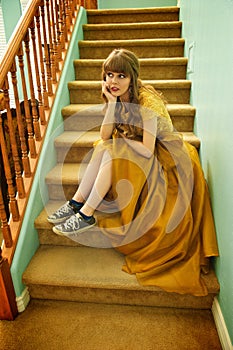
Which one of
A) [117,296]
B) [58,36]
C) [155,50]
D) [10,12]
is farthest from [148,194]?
[10,12]

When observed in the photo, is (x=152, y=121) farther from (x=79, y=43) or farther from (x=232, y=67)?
(x=79, y=43)

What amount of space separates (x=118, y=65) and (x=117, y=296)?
1176 mm

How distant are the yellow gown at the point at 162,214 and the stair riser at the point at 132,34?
5.41 ft

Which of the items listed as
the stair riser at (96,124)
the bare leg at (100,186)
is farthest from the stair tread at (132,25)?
the bare leg at (100,186)

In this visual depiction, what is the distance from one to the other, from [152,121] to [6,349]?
4.20 ft

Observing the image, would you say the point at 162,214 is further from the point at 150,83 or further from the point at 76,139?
the point at 150,83

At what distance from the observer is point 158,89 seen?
237 centimetres

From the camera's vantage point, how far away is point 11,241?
1537 millimetres

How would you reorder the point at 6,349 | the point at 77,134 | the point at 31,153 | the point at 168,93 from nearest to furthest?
the point at 6,349
the point at 31,153
the point at 77,134
the point at 168,93

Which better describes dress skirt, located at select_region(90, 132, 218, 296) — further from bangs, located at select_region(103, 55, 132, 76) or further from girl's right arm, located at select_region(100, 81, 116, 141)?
bangs, located at select_region(103, 55, 132, 76)

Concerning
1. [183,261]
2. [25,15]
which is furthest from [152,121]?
[25,15]

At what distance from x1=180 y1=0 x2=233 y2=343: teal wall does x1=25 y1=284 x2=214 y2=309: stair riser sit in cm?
→ 15

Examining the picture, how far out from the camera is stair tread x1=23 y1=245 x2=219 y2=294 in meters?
1.48

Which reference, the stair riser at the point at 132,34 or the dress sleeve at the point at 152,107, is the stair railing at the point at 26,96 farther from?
the dress sleeve at the point at 152,107
